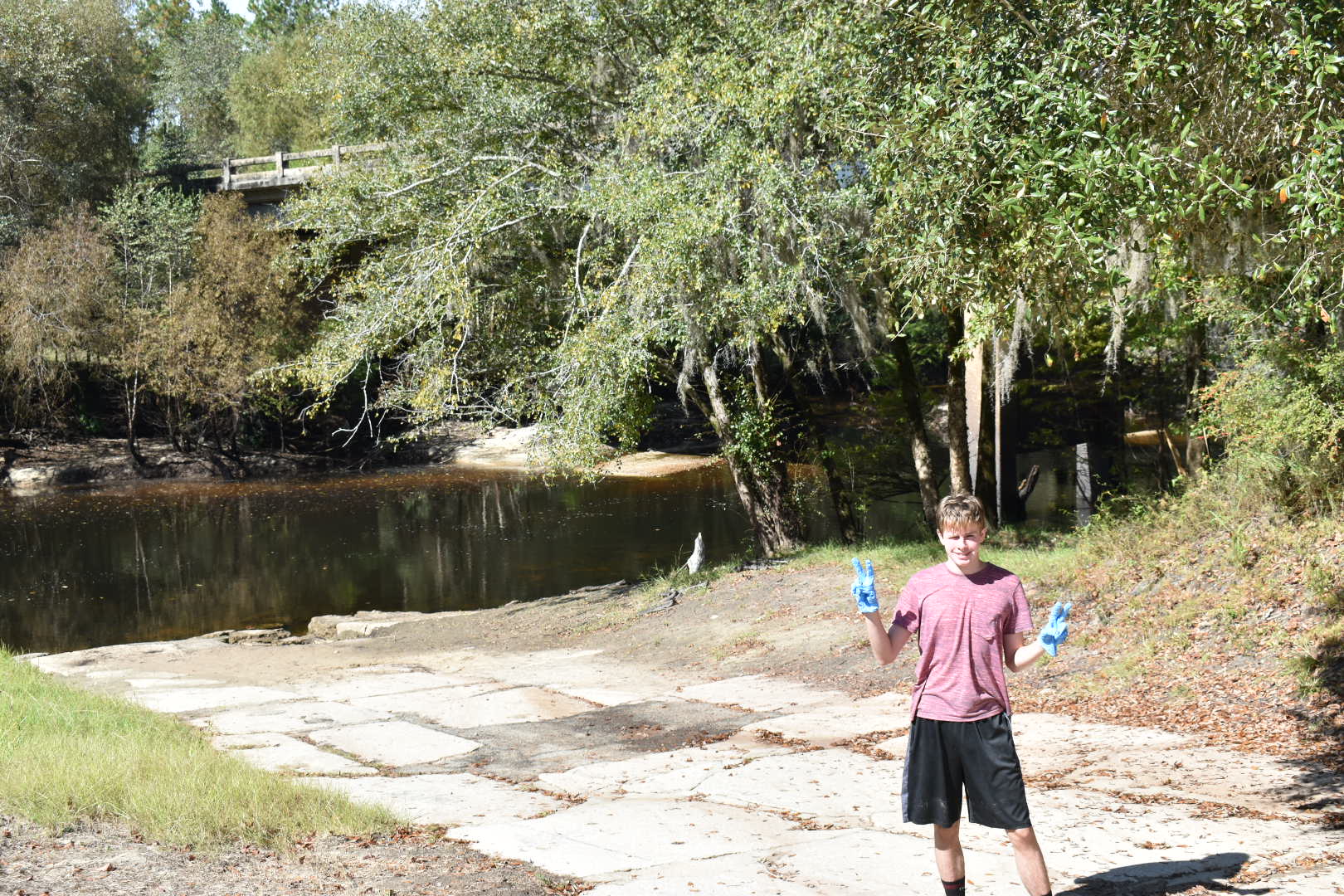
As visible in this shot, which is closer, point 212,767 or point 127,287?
point 212,767

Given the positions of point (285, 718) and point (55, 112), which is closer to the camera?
point (285, 718)

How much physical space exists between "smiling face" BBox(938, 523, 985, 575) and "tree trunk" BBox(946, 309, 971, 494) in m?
10.3

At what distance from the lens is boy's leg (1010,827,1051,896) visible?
13.5ft

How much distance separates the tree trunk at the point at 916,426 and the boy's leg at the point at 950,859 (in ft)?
37.3

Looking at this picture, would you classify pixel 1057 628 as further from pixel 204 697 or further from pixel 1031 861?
pixel 204 697

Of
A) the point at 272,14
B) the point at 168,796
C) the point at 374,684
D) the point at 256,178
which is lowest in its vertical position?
the point at 374,684

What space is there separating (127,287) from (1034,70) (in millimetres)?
35064

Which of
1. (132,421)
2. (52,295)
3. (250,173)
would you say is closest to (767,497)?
(52,295)

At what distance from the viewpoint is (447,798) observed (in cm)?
646

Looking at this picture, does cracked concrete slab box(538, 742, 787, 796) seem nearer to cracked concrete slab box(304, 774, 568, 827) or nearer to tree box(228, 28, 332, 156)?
cracked concrete slab box(304, 774, 568, 827)

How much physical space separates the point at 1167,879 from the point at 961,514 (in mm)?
1666

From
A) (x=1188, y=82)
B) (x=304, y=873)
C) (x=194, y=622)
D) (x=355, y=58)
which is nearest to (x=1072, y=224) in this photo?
(x=1188, y=82)

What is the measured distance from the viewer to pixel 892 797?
20.0 feet

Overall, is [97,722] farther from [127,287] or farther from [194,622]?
[127,287]
